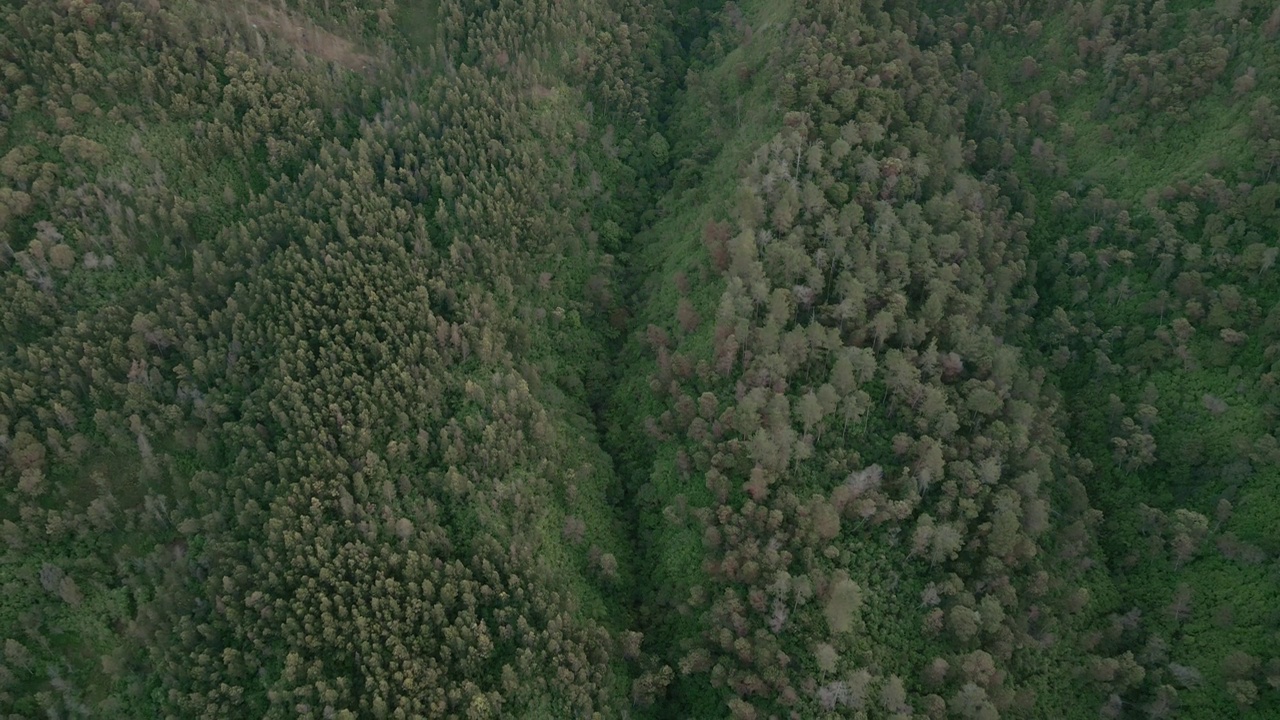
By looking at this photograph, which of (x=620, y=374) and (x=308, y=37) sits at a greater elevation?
(x=308, y=37)

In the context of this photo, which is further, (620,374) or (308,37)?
(308,37)

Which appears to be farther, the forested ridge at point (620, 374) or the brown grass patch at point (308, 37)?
the brown grass patch at point (308, 37)

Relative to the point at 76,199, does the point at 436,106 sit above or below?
above

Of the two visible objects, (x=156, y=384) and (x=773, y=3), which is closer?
(x=156, y=384)

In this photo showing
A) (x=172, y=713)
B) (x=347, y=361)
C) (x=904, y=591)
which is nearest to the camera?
(x=172, y=713)

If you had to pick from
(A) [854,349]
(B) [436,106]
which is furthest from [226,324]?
(A) [854,349]

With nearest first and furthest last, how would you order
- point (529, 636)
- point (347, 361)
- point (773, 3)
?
point (529, 636), point (347, 361), point (773, 3)

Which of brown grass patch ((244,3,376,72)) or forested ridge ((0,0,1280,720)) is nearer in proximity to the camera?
forested ridge ((0,0,1280,720))

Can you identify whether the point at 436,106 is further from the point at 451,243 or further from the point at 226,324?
the point at 226,324
